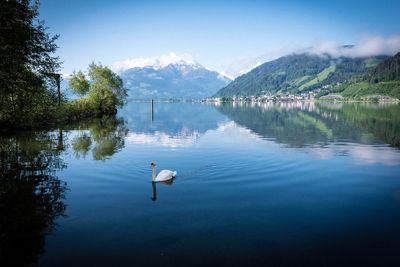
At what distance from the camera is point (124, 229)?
15.9 meters

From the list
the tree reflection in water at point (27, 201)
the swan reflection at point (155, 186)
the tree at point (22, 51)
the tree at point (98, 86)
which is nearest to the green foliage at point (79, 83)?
the tree at point (98, 86)

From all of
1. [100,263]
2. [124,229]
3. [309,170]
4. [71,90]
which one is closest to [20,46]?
[124,229]

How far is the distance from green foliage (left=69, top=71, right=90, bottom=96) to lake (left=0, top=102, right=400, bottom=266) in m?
74.5

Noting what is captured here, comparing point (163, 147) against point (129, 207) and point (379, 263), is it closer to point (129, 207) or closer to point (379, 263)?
point (129, 207)

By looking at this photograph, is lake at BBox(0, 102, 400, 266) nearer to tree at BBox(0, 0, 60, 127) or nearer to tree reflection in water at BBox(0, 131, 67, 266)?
tree reflection in water at BBox(0, 131, 67, 266)

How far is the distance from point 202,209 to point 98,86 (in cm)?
9964

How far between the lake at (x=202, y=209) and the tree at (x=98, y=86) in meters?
74.5

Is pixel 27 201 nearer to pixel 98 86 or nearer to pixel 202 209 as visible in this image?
pixel 202 209

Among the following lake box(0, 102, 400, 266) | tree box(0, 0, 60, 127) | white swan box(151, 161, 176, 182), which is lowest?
lake box(0, 102, 400, 266)

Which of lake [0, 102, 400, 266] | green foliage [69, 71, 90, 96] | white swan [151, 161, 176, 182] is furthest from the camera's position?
green foliage [69, 71, 90, 96]

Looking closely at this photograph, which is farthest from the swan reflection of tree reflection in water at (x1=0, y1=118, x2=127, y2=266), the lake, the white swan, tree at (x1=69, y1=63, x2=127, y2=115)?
tree at (x1=69, y1=63, x2=127, y2=115)

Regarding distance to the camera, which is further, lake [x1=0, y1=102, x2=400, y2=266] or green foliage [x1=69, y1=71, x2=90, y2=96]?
green foliage [x1=69, y1=71, x2=90, y2=96]

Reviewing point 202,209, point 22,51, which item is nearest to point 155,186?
point 202,209

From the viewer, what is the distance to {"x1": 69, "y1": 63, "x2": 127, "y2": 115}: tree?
107 m
